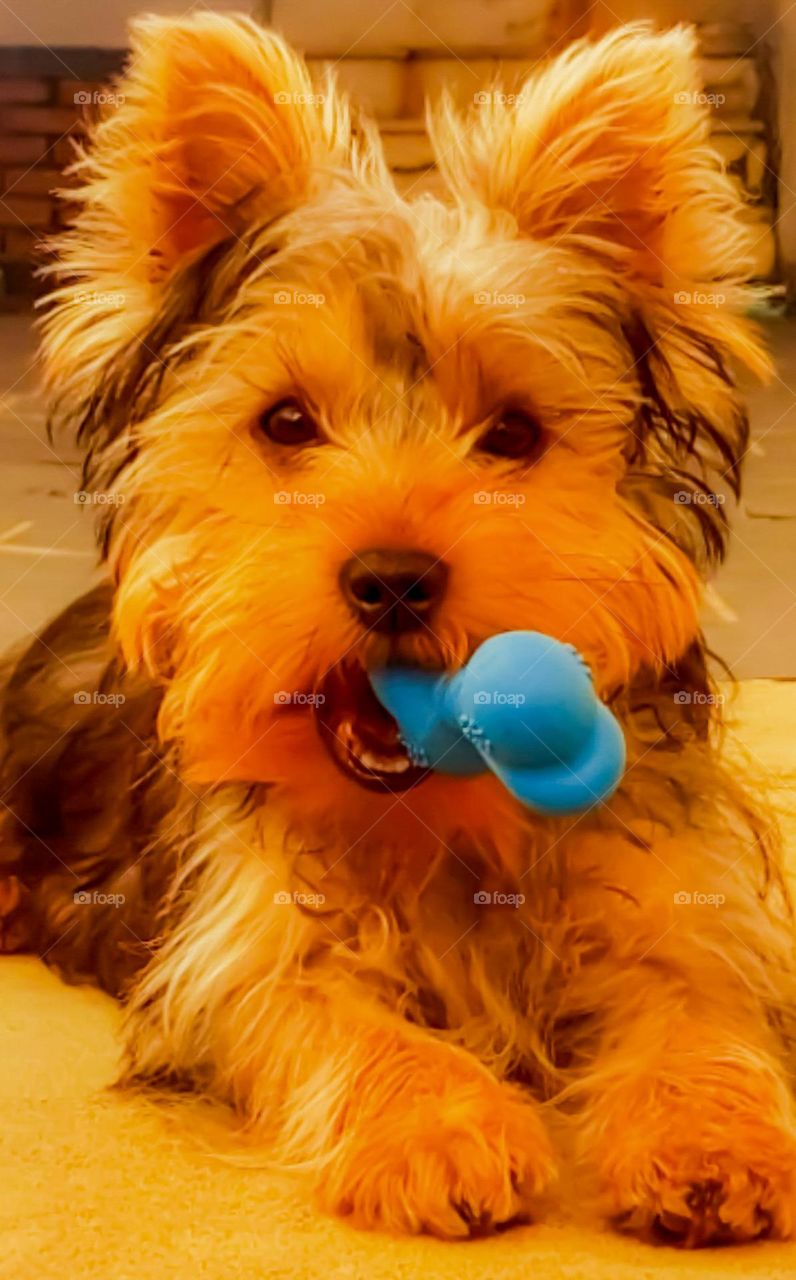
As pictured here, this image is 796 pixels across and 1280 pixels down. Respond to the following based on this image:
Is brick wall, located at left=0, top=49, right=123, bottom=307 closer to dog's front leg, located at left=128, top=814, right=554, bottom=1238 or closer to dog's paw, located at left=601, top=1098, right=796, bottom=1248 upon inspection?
dog's front leg, located at left=128, top=814, right=554, bottom=1238

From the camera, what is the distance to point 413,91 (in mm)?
3568

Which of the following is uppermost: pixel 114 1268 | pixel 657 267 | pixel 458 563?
pixel 657 267

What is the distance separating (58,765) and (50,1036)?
53cm

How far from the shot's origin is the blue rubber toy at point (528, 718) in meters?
1.54

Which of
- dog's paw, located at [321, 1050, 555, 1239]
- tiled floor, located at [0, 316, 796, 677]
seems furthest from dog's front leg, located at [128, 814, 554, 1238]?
tiled floor, located at [0, 316, 796, 677]

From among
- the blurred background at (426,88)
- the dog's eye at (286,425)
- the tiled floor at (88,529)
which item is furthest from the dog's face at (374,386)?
the tiled floor at (88,529)

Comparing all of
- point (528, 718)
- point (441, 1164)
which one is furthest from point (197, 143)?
point (441, 1164)

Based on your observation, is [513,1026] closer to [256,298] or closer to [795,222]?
[256,298]

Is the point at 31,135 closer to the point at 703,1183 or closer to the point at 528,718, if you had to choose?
the point at 528,718

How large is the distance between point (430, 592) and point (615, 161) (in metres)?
0.69

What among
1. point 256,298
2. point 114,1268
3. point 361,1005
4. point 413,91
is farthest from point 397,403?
point 413,91

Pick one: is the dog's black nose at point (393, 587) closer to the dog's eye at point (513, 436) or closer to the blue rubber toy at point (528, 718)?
the blue rubber toy at point (528, 718)

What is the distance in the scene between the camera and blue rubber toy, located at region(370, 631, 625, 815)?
1.54 metres

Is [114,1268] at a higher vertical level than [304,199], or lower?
lower
